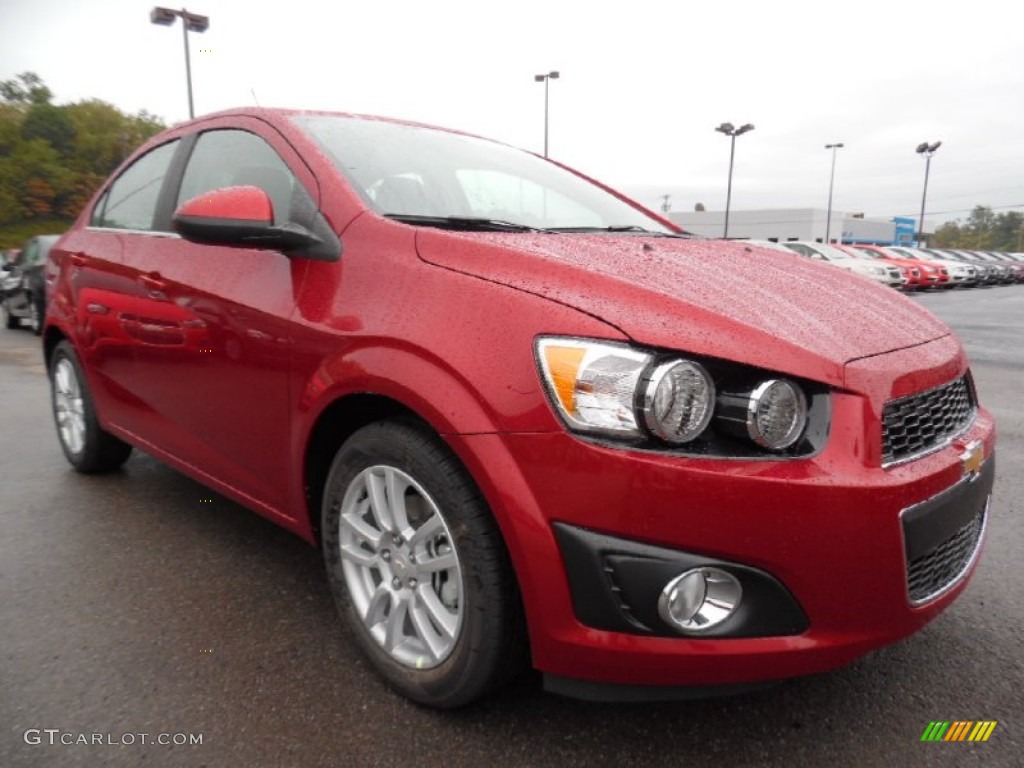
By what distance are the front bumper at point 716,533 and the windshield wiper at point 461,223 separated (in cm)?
74

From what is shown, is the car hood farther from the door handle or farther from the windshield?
the door handle

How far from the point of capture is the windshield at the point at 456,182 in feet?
7.45

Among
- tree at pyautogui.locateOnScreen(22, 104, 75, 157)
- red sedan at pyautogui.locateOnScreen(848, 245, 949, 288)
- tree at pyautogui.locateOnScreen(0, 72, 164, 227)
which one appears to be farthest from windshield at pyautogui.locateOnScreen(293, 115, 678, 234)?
tree at pyautogui.locateOnScreen(22, 104, 75, 157)

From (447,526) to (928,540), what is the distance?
102cm

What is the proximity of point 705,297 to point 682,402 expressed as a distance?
0.32 metres

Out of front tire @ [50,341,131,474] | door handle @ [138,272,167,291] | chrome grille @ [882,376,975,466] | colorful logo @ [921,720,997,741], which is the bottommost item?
colorful logo @ [921,720,997,741]

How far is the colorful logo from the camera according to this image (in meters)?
1.75

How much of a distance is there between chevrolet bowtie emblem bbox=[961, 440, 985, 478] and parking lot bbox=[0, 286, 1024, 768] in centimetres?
51

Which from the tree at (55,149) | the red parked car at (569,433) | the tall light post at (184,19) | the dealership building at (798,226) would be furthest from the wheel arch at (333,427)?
the dealership building at (798,226)

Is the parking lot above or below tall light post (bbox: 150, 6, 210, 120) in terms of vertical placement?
below

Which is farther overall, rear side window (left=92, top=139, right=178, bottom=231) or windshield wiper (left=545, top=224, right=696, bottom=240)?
rear side window (left=92, top=139, right=178, bottom=231)

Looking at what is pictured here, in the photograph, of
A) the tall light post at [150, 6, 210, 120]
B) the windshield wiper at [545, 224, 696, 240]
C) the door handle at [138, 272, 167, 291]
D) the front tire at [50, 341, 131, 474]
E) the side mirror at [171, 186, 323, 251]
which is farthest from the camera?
the tall light post at [150, 6, 210, 120]

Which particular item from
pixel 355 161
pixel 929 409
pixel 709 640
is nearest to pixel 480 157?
pixel 355 161

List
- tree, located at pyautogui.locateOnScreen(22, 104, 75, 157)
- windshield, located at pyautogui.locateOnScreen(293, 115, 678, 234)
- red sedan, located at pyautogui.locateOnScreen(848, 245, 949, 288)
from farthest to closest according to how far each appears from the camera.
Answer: tree, located at pyautogui.locateOnScreen(22, 104, 75, 157) → red sedan, located at pyautogui.locateOnScreen(848, 245, 949, 288) → windshield, located at pyautogui.locateOnScreen(293, 115, 678, 234)
